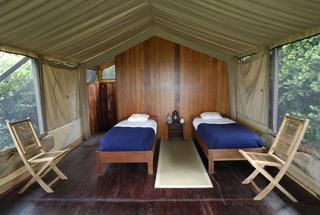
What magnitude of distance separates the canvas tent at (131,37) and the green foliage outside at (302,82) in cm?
26

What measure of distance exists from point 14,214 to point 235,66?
15.3ft

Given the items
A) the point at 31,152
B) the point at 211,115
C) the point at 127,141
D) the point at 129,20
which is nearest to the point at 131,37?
the point at 129,20

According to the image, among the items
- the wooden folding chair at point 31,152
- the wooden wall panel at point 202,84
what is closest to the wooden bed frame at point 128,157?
the wooden folding chair at point 31,152

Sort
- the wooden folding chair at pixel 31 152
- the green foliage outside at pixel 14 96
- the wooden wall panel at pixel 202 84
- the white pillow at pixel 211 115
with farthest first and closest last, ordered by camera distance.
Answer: the wooden wall panel at pixel 202 84
the white pillow at pixel 211 115
the green foliage outside at pixel 14 96
the wooden folding chair at pixel 31 152

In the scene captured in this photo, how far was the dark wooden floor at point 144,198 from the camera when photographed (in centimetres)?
227

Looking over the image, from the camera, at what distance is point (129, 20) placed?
11.5 feet

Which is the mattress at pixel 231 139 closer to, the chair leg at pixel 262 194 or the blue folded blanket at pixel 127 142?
the chair leg at pixel 262 194

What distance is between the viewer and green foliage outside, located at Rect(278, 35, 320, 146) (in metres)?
2.60

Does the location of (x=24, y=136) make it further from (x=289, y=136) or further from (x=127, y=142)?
(x=289, y=136)

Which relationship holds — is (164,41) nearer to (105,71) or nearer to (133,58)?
(133,58)

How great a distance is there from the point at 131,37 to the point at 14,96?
2664mm

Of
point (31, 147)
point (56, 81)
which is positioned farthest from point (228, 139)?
point (56, 81)

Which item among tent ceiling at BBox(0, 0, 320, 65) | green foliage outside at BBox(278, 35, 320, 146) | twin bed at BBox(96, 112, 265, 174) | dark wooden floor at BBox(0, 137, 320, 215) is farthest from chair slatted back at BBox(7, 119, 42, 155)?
green foliage outside at BBox(278, 35, 320, 146)

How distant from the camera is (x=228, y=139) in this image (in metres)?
3.16
